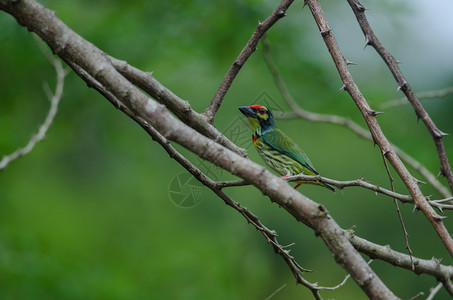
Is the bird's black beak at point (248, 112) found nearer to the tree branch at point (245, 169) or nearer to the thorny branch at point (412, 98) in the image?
the thorny branch at point (412, 98)

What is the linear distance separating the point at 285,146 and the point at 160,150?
545 centimetres

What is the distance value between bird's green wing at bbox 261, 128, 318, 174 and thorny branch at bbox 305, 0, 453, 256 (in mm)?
1940

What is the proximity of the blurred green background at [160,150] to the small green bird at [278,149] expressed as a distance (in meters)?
0.31

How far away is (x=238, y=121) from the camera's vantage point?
5.34m

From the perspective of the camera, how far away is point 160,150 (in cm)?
1004

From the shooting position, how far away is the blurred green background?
6.37 m

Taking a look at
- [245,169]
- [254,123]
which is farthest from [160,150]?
[245,169]

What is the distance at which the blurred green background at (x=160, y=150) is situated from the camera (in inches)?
251

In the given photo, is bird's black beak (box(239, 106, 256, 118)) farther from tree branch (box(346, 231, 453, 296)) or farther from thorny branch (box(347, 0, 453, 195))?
tree branch (box(346, 231, 453, 296))

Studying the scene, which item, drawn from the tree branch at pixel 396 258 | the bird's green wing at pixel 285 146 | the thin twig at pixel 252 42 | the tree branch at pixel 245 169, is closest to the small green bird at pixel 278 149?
the bird's green wing at pixel 285 146

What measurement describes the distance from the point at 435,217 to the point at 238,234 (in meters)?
9.10

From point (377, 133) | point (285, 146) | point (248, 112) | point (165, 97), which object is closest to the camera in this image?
point (165, 97)

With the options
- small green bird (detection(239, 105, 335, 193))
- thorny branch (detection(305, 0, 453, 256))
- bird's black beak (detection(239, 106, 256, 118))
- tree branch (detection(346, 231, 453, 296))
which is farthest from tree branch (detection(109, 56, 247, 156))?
small green bird (detection(239, 105, 335, 193))

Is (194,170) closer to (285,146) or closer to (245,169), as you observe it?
(245,169)
